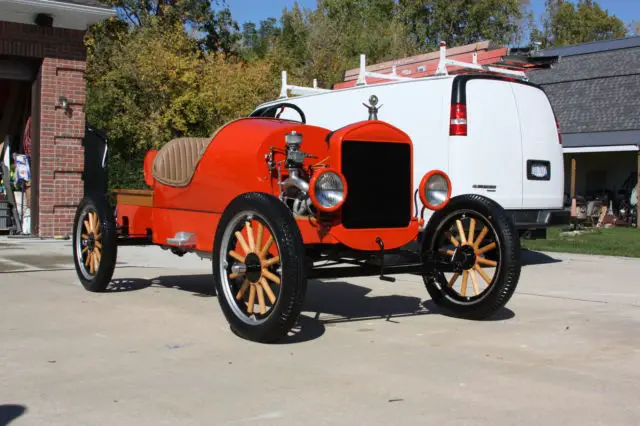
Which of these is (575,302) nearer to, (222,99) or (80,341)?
(80,341)

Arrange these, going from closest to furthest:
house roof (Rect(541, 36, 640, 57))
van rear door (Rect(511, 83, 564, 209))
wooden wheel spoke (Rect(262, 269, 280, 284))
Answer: wooden wheel spoke (Rect(262, 269, 280, 284)) < van rear door (Rect(511, 83, 564, 209)) < house roof (Rect(541, 36, 640, 57))

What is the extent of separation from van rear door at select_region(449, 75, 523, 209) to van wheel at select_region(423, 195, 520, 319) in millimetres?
2357

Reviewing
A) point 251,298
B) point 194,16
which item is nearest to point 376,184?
point 251,298

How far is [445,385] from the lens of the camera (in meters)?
4.25

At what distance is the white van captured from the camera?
904 centimetres

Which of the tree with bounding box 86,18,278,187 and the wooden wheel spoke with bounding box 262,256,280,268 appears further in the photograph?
the tree with bounding box 86,18,278,187

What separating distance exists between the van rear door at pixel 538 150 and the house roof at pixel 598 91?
13925mm

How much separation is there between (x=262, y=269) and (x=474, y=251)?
1.88m

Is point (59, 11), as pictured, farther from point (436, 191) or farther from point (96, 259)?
point (436, 191)

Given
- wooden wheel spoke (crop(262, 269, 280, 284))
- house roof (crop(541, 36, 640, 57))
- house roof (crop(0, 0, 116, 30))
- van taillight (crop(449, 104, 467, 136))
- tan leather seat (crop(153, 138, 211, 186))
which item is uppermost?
house roof (crop(541, 36, 640, 57))

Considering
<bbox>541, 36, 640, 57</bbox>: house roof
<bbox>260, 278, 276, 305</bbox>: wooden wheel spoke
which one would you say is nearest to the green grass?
<bbox>260, 278, 276, 305</bbox>: wooden wheel spoke

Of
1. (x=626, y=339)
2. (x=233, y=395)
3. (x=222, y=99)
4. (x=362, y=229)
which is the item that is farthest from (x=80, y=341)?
(x=222, y=99)

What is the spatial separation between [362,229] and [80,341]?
6.95ft

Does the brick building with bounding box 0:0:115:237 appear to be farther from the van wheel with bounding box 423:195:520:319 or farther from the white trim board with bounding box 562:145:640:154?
the white trim board with bounding box 562:145:640:154
